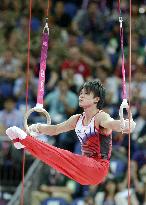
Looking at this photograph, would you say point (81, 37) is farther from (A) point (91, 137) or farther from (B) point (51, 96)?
(A) point (91, 137)

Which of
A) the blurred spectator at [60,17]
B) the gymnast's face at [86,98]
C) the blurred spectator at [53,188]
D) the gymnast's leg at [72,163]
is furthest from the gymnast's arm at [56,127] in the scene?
the blurred spectator at [60,17]

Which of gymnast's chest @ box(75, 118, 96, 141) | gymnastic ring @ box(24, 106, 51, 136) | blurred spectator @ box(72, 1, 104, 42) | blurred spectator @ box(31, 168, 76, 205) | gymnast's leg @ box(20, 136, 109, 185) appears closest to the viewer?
gymnast's leg @ box(20, 136, 109, 185)

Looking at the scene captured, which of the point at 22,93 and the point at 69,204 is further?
the point at 22,93

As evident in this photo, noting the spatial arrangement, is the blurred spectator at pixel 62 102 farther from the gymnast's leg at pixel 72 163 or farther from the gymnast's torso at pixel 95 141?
the gymnast's leg at pixel 72 163

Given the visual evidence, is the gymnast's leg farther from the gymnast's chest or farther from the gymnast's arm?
the gymnast's arm

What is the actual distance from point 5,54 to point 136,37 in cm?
191

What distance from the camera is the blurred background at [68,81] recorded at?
8.52 m

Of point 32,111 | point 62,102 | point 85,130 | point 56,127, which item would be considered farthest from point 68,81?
point 32,111

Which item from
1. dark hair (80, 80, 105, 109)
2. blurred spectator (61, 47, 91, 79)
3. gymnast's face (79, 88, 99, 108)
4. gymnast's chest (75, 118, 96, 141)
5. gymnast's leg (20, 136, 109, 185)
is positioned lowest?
gymnast's leg (20, 136, 109, 185)

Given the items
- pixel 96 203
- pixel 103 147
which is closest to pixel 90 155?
pixel 103 147

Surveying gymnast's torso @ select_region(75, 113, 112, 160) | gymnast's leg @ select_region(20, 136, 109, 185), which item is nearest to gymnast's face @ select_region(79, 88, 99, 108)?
gymnast's torso @ select_region(75, 113, 112, 160)

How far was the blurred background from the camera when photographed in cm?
852

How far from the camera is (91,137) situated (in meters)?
6.08

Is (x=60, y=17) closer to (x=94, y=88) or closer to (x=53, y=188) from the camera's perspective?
(x=53, y=188)
